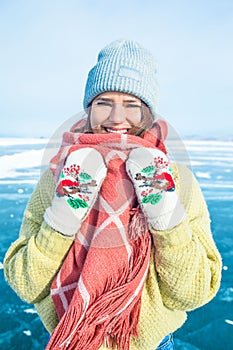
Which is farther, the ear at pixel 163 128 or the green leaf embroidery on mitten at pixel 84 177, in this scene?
the ear at pixel 163 128

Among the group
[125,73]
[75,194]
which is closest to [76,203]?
[75,194]

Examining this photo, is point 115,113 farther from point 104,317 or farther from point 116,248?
point 104,317

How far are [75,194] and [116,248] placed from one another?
0.15 metres

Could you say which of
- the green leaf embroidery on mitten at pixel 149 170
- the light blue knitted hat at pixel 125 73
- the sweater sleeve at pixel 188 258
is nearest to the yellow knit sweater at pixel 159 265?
the sweater sleeve at pixel 188 258

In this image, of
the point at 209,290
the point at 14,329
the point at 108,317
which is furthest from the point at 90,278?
the point at 14,329

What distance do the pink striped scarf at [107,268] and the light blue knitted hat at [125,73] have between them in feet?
0.60

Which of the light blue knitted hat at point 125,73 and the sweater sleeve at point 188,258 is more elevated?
the light blue knitted hat at point 125,73

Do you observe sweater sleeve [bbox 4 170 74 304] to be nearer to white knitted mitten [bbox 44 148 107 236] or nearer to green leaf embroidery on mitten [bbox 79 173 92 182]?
white knitted mitten [bbox 44 148 107 236]

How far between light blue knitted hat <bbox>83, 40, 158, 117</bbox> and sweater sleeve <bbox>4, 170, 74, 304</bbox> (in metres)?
0.29

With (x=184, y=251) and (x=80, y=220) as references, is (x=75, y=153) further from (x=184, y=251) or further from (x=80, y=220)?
(x=184, y=251)

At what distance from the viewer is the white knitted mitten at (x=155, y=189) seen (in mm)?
747

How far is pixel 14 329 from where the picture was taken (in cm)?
174

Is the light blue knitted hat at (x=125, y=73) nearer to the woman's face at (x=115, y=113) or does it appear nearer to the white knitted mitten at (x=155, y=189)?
the woman's face at (x=115, y=113)

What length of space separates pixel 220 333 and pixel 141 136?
1274mm
